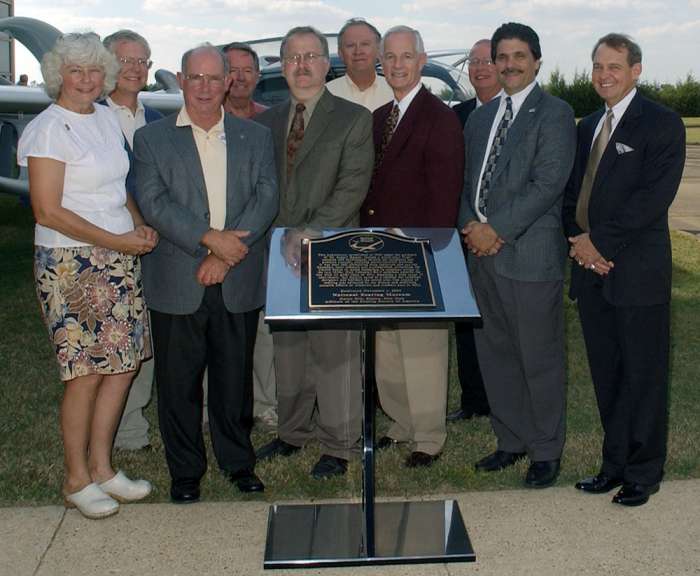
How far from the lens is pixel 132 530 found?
13.2 feet

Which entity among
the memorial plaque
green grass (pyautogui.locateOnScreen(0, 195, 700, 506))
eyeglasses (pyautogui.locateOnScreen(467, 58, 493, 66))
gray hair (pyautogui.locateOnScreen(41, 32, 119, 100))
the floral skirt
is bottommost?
green grass (pyautogui.locateOnScreen(0, 195, 700, 506))

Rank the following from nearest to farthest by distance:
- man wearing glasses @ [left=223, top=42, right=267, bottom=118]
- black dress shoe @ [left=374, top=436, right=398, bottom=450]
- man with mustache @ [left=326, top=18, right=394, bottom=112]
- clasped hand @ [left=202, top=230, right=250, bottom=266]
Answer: clasped hand @ [left=202, top=230, right=250, bottom=266] → black dress shoe @ [left=374, top=436, right=398, bottom=450] → man wearing glasses @ [left=223, top=42, right=267, bottom=118] → man with mustache @ [left=326, top=18, right=394, bottom=112]

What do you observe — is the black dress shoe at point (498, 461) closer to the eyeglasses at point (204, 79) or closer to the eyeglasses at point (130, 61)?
the eyeglasses at point (204, 79)

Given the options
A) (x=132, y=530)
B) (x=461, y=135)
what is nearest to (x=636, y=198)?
(x=461, y=135)

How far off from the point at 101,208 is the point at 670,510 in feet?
9.64

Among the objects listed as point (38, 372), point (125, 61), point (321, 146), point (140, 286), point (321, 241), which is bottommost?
point (38, 372)

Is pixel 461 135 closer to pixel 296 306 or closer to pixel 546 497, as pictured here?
pixel 296 306

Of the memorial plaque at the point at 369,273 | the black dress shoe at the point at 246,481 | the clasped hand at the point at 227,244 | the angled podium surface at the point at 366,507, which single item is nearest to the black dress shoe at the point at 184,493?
the black dress shoe at the point at 246,481

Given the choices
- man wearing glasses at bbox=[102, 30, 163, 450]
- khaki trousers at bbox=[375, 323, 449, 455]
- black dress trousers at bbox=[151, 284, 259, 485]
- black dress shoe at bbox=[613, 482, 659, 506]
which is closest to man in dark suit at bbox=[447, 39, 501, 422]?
khaki trousers at bbox=[375, 323, 449, 455]

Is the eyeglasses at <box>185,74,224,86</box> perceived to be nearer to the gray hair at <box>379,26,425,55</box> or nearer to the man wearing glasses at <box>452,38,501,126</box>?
the gray hair at <box>379,26,425,55</box>

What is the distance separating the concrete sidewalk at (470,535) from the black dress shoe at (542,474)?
7 centimetres

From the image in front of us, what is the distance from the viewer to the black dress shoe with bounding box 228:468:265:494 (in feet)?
14.7

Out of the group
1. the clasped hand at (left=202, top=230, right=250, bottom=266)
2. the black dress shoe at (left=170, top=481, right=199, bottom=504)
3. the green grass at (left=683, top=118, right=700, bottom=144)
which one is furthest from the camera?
the green grass at (left=683, top=118, right=700, bottom=144)

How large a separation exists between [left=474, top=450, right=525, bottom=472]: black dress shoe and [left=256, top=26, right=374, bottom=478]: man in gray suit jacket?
0.70m
